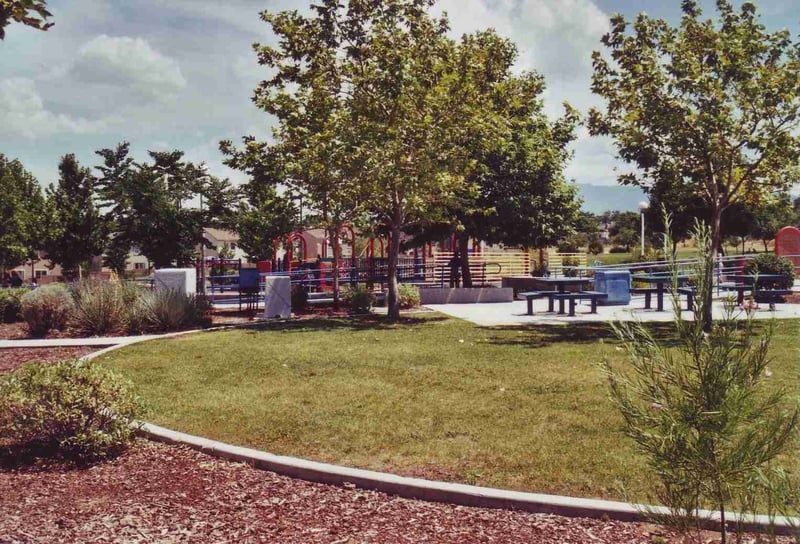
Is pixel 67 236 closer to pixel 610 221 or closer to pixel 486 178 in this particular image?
pixel 486 178

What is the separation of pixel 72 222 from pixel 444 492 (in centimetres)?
4684

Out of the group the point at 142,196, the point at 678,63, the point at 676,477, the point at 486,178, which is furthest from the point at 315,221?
the point at 676,477

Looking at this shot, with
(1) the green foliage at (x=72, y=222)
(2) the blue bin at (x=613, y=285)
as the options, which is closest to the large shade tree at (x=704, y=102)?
(2) the blue bin at (x=613, y=285)

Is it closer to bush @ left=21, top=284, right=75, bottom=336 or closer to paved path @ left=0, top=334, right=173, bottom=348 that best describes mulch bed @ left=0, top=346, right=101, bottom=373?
paved path @ left=0, top=334, right=173, bottom=348

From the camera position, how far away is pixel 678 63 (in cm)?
1274

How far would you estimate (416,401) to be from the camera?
734 centimetres

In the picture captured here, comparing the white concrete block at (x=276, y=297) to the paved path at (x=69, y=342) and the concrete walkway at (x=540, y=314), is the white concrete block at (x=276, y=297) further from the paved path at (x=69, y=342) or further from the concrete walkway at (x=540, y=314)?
the concrete walkway at (x=540, y=314)

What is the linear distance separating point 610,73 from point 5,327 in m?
14.3

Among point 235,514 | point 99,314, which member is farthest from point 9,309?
point 235,514

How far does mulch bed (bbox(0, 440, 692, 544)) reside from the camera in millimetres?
4012

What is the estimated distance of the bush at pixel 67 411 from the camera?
537 cm

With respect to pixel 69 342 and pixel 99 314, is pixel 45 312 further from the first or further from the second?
pixel 69 342

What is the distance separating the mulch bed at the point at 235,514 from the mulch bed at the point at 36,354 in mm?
5779

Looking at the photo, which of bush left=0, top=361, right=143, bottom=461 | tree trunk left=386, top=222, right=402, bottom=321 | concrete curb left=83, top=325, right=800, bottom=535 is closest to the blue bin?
tree trunk left=386, top=222, right=402, bottom=321
